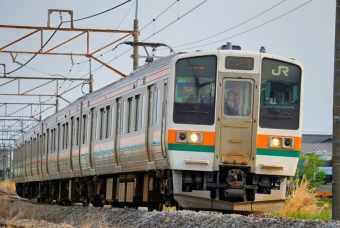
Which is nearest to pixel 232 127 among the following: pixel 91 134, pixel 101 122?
pixel 101 122

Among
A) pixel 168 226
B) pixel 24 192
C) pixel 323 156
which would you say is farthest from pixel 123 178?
pixel 323 156

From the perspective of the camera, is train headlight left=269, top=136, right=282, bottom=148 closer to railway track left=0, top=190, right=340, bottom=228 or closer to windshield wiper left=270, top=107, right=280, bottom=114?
windshield wiper left=270, top=107, right=280, bottom=114

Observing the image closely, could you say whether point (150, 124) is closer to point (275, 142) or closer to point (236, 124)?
point (236, 124)

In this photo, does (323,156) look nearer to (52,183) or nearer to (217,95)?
(52,183)

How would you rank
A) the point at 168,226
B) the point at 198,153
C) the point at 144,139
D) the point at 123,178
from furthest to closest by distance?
1. the point at 123,178
2. the point at 144,139
3. the point at 198,153
4. the point at 168,226

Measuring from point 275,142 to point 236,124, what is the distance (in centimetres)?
76

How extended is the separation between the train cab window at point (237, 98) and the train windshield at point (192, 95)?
0.23 metres

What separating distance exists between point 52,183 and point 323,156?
33695 millimetres

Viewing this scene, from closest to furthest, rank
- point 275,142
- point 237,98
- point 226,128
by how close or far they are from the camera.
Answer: point 226,128
point 237,98
point 275,142

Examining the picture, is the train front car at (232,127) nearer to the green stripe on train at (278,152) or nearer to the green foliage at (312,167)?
the green stripe on train at (278,152)

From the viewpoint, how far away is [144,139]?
15820mm

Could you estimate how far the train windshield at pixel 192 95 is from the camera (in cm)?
1411

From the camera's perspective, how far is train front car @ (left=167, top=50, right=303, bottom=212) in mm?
14070

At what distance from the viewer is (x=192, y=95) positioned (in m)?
14.2
